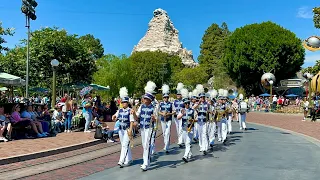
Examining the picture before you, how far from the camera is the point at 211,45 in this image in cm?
9588

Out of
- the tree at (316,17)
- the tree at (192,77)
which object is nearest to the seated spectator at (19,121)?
the tree at (316,17)

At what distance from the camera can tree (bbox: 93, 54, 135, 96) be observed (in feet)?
212

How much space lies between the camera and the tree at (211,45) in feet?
305

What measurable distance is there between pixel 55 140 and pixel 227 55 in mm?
50924

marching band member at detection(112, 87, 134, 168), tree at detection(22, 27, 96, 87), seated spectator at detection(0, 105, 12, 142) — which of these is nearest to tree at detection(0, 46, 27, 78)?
tree at detection(22, 27, 96, 87)

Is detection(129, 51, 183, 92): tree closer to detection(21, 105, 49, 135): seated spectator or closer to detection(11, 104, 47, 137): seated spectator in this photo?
detection(21, 105, 49, 135): seated spectator

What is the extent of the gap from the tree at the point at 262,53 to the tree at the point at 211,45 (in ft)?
101

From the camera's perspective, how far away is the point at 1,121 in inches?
499

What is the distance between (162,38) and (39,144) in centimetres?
12359

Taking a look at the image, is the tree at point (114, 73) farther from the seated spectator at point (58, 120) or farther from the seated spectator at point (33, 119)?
the seated spectator at point (33, 119)

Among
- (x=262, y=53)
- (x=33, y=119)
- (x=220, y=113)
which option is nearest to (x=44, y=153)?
(x=33, y=119)

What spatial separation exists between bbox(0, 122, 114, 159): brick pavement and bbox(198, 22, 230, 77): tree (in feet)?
258

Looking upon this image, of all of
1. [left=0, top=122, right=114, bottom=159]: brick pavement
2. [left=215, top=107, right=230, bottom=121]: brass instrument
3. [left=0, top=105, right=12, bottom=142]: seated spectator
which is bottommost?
[left=0, top=122, right=114, bottom=159]: brick pavement

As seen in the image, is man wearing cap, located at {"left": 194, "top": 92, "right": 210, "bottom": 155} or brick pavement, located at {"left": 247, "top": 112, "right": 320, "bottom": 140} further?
brick pavement, located at {"left": 247, "top": 112, "right": 320, "bottom": 140}
